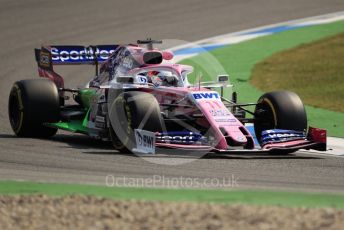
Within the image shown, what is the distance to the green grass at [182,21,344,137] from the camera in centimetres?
1738

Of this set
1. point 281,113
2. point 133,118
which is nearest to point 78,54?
point 133,118

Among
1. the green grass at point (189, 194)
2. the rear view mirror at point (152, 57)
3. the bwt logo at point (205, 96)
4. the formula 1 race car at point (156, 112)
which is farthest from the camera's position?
the rear view mirror at point (152, 57)

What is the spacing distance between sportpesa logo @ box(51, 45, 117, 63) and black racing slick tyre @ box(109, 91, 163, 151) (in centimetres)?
296

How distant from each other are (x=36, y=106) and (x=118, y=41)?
34.0ft

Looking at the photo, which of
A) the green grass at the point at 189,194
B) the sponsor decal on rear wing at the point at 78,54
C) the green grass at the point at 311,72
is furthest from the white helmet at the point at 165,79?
the green grass at the point at 311,72

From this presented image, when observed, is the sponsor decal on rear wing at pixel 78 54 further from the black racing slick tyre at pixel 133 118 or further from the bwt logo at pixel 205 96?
the bwt logo at pixel 205 96

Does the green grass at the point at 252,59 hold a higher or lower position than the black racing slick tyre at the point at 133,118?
higher

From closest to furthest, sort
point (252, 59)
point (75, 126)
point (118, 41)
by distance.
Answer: point (75, 126), point (252, 59), point (118, 41)

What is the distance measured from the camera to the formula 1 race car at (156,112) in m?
13.1

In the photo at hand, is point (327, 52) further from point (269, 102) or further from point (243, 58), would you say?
point (269, 102)

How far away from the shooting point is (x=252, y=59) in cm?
2294

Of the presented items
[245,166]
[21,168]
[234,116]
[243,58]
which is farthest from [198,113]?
[243,58]

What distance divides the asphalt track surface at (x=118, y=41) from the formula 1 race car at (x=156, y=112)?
242 millimetres

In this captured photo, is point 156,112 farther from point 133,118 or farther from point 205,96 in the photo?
point 205,96
